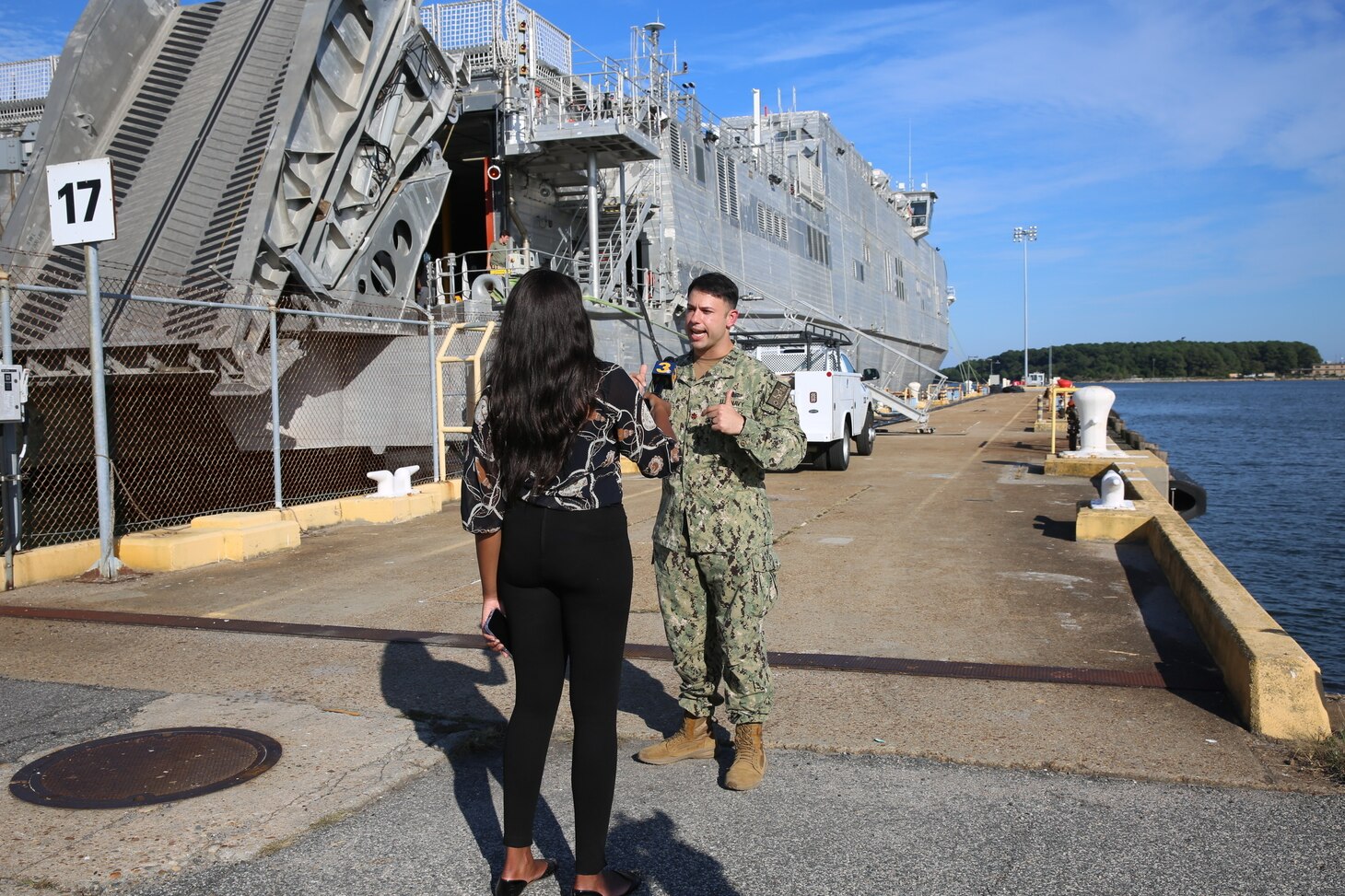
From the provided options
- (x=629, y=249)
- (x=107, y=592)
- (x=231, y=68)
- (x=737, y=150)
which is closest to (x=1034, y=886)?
(x=107, y=592)

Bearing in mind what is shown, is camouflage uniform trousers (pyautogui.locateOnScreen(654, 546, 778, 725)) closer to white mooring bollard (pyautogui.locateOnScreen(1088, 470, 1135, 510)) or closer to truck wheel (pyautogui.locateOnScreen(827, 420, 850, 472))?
white mooring bollard (pyautogui.locateOnScreen(1088, 470, 1135, 510))

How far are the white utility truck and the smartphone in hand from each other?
10550mm

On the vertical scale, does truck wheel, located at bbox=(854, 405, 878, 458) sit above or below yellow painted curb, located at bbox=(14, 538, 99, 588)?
above

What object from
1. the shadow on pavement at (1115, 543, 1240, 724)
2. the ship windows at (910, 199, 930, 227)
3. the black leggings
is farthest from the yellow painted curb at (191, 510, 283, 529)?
the ship windows at (910, 199, 930, 227)

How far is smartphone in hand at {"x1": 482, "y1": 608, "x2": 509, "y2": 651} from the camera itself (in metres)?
2.88

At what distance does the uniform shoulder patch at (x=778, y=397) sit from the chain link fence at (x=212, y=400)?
6.35 meters

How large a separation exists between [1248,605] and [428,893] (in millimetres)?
4076

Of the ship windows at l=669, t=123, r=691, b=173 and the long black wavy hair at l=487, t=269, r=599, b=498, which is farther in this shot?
the ship windows at l=669, t=123, r=691, b=173

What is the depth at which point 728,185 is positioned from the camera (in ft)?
89.2

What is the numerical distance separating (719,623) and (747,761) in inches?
19.0

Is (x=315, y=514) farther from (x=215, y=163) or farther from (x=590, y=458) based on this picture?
(x=590, y=458)

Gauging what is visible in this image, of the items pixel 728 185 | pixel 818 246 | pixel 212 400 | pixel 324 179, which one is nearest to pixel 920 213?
pixel 818 246

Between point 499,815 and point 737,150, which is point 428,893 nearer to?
point 499,815

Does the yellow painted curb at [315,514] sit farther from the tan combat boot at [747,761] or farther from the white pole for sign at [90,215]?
the tan combat boot at [747,761]
